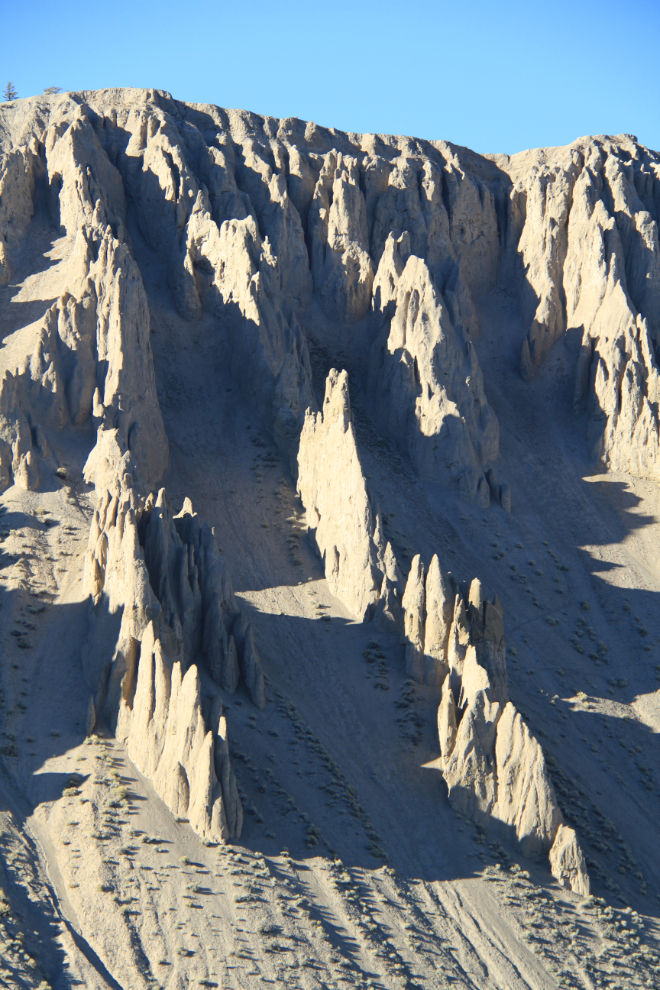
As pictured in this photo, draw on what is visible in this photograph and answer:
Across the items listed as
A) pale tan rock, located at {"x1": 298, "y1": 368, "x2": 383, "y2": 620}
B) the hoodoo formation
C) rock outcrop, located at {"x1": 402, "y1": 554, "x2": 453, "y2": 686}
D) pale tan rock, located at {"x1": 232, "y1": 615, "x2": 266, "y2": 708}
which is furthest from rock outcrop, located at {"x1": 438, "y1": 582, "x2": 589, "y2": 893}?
pale tan rock, located at {"x1": 232, "y1": 615, "x2": 266, "y2": 708}

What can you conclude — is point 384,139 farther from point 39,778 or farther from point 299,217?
point 39,778

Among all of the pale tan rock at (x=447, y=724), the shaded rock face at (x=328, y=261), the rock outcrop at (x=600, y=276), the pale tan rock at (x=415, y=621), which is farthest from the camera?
the rock outcrop at (x=600, y=276)

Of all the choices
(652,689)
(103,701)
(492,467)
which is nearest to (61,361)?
(103,701)

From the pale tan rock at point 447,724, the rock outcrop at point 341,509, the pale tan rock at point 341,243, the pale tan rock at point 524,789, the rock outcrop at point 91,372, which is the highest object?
the pale tan rock at point 341,243

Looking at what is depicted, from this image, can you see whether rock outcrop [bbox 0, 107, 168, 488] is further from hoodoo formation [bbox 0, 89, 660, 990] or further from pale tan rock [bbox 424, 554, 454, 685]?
pale tan rock [bbox 424, 554, 454, 685]

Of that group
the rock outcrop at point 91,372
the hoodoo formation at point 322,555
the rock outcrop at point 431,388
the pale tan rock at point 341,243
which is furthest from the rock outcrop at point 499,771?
the pale tan rock at point 341,243

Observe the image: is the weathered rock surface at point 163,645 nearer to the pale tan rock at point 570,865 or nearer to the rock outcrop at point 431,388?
the pale tan rock at point 570,865
